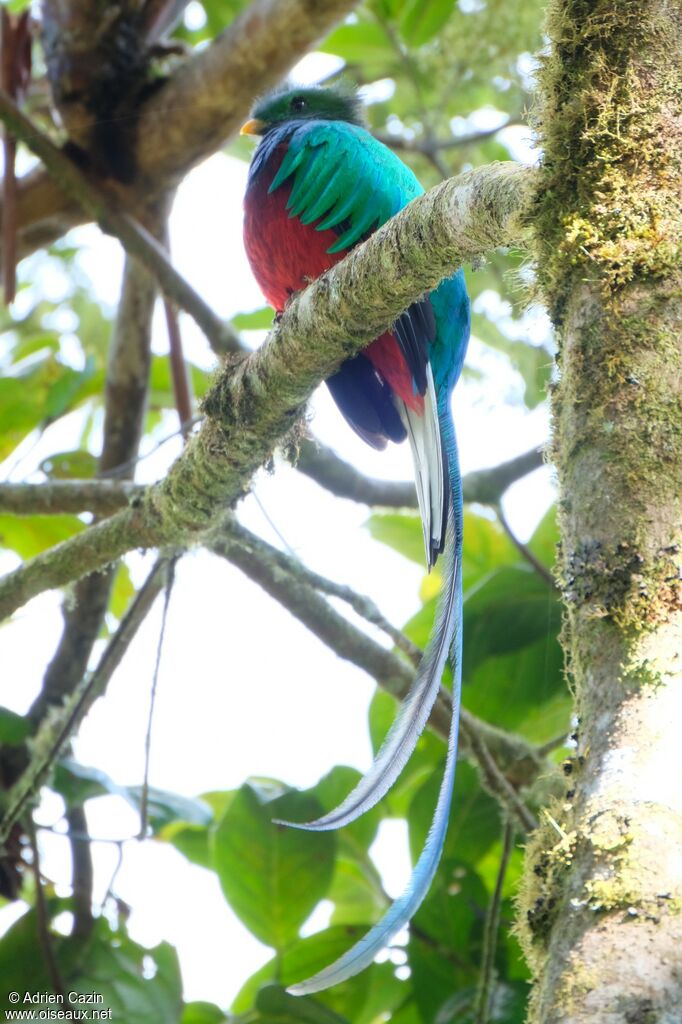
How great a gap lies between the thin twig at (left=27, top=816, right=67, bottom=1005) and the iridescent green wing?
1.63m

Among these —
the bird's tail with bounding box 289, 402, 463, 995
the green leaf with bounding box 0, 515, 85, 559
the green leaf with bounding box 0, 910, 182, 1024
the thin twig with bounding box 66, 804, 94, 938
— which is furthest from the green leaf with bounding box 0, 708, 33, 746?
the bird's tail with bounding box 289, 402, 463, 995

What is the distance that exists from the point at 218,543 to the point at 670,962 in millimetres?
1843

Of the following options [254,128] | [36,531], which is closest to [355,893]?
[36,531]

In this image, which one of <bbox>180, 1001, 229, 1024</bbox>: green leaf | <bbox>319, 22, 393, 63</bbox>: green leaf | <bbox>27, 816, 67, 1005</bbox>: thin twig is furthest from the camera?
<bbox>319, 22, 393, 63</bbox>: green leaf

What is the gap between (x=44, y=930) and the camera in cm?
254

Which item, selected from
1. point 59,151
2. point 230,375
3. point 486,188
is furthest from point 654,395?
point 59,151

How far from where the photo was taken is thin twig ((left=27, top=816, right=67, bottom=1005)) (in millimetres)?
2453

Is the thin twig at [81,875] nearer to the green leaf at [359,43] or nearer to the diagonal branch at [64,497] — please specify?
the diagonal branch at [64,497]

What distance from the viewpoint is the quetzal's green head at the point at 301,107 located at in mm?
3473

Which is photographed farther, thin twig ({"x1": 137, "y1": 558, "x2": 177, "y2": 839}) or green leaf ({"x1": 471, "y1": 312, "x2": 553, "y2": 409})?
green leaf ({"x1": 471, "y1": 312, "x2": 553, "y2": 409})

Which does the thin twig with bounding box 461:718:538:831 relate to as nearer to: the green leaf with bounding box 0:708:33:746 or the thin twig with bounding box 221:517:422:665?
the thin twig with bounding box 221:517:422:665

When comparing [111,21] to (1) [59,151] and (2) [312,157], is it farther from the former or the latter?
(2) [312,157]

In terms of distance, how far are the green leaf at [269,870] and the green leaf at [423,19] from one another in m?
2.62

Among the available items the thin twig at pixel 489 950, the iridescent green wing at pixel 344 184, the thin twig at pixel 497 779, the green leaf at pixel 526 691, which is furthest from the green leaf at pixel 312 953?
the iridescent green wing at pixel 344 184
